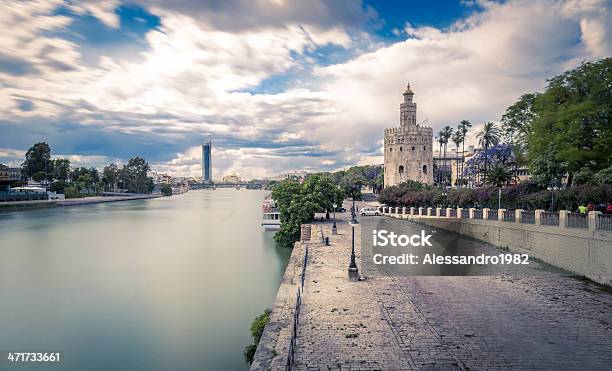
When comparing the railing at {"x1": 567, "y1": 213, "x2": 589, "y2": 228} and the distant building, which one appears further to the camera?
the distant building

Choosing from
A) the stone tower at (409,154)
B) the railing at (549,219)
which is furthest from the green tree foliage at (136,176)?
the railing at (549,219)

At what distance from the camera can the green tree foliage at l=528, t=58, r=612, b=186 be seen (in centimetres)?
2614

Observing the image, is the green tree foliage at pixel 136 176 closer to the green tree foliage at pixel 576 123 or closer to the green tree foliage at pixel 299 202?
the green tree foliage at pixel 299 202

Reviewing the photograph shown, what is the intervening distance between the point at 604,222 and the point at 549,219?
4310 millimetres

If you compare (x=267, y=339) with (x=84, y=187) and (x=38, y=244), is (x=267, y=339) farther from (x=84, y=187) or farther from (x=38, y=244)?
(x=84, y=187)

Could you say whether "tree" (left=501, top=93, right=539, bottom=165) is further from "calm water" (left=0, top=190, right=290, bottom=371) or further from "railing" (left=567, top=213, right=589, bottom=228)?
"calm water" (left=0, top=190, right=290, bottom=371)

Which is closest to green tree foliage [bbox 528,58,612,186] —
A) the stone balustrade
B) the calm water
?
the stone balustrade

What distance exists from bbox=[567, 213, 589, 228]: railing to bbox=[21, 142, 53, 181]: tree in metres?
129

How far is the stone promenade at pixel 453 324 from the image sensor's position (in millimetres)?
9547

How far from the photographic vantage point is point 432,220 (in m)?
39.9

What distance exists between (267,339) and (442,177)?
369 ft

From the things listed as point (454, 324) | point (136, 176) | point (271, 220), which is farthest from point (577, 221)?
point (136, 176)

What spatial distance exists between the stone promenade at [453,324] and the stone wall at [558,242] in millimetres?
1019

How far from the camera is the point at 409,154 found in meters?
87.6
